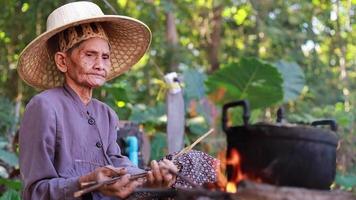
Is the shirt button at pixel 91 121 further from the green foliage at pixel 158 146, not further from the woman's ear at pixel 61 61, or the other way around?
the green foliage at pixel 158 146

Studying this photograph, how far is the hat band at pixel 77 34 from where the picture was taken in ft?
9.55

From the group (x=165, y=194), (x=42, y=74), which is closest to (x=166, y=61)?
(x=42, y=74)

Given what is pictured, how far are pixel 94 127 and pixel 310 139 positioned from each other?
49.8 inches

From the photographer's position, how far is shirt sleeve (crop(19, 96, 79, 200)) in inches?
99.9

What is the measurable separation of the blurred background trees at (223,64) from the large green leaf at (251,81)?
1 cm

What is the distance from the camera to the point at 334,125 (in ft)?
7.08

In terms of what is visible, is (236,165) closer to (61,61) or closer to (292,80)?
(61,61)

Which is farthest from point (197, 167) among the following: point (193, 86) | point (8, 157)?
point (193, 86)

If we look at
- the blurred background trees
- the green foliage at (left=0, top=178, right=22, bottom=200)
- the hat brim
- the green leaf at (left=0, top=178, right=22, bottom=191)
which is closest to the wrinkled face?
the hat brim

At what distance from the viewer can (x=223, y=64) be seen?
12523mm

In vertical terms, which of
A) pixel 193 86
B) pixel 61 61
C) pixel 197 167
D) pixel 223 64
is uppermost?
pixel 223 64


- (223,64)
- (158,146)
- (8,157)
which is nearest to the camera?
(8,157)

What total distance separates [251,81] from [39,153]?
4.53 m

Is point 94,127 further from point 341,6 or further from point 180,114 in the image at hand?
point 341,6
